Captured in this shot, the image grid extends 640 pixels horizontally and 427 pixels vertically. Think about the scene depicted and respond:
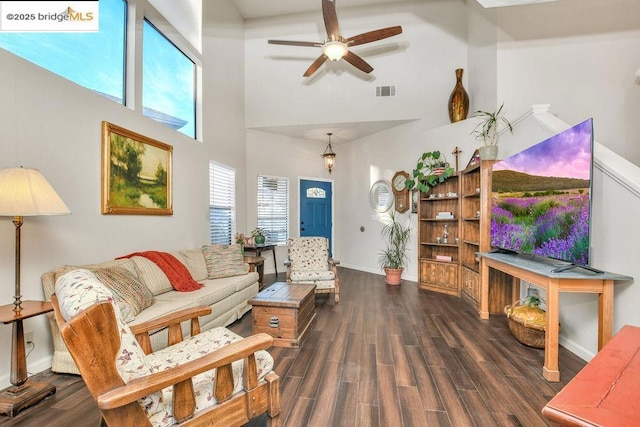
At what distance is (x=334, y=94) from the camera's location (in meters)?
5.79

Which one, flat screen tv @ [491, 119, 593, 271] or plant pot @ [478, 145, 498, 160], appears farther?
plant pot @ [478, 145, 498, 160]

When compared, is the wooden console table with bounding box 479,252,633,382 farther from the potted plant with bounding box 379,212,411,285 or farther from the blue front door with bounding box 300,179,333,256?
the blue front door with bounding box 300,179,333,256

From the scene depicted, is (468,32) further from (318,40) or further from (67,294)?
(67,294)

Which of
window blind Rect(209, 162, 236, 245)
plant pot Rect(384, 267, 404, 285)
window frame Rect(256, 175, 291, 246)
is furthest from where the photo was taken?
window frame Rect(256, 175, 291, 246)

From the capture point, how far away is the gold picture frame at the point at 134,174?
2.93 metres

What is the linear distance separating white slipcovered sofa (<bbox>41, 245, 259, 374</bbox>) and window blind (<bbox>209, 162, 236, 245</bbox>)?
1108 millimetres

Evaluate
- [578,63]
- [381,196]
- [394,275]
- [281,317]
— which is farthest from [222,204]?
[578,63]

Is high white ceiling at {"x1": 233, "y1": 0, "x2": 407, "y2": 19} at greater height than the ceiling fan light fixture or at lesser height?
greater

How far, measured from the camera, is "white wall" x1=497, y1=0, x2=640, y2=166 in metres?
3.84

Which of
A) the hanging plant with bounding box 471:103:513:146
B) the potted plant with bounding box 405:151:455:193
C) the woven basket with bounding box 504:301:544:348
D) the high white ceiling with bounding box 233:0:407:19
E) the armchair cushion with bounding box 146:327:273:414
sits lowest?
the woven basket with bounding box 504:301:544:348

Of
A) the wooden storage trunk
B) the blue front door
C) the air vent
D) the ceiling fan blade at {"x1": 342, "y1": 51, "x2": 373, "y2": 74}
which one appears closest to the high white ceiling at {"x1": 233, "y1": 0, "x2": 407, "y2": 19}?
the air vent

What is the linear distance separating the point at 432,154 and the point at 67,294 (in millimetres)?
5082

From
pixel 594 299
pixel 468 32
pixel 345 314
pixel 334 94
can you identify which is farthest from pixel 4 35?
pixel 468 32

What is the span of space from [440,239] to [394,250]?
0.98 meters
